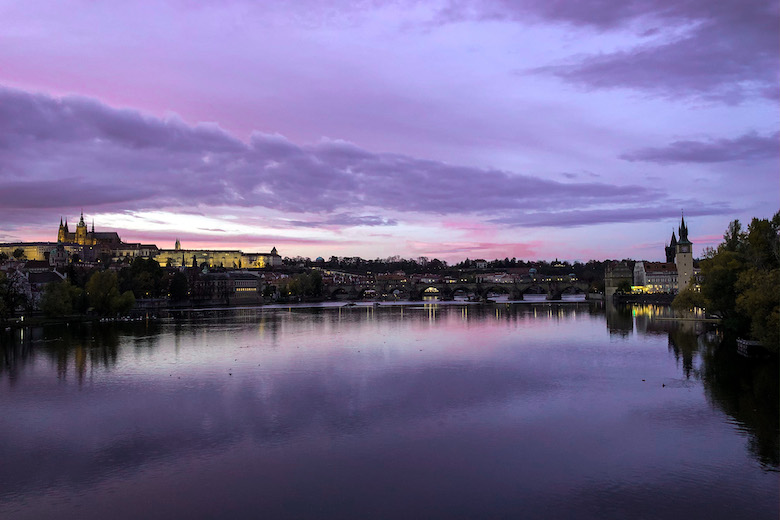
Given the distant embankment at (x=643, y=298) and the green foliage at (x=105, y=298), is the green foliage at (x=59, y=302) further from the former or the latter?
the distant embankment at (x=643, y=298)

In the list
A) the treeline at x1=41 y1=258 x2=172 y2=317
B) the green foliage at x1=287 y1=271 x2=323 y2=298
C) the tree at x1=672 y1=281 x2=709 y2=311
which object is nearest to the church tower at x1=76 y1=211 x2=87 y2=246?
the green foliage at x1=287 y1=271 x2=323 y2=298

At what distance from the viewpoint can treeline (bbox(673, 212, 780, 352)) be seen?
23281mm

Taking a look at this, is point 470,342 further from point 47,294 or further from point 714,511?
point 47,294

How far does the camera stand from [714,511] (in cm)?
1102

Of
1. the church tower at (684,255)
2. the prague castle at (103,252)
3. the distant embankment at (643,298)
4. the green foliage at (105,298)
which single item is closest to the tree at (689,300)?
the distant embankment at (643,298)

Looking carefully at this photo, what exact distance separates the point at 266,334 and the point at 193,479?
2930 centimetres

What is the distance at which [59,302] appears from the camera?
48.1 m

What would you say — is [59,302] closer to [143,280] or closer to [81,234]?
[143,280]

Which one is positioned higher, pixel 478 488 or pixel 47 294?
pixel 47 294

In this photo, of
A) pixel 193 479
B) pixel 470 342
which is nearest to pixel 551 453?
pixel 193 479

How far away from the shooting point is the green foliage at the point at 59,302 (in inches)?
1889

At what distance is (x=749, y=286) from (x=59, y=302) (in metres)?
44.3

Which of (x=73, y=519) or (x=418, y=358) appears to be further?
(x=418, y=358)

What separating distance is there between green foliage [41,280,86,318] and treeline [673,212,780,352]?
42.4 metres
